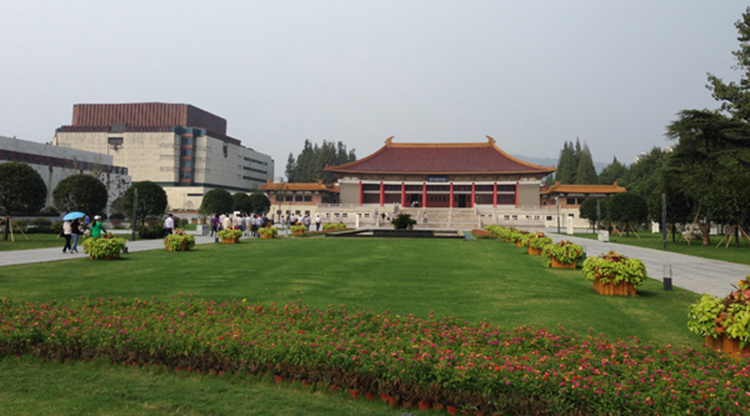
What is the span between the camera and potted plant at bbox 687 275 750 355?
191 inches

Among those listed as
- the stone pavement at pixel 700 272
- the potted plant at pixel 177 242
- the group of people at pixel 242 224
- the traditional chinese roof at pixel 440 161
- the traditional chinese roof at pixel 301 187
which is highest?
the traditional chinese roof at pixel 440 161

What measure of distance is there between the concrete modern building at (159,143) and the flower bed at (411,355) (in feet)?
215

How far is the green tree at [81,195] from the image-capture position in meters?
25.4

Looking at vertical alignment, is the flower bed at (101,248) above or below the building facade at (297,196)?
below

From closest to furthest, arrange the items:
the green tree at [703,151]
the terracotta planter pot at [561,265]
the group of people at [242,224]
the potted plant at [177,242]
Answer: the terracotta planter pot at [561,265] < the potted plant at [177,242] < the green tree at [703,151] < the group of people at [242,224]

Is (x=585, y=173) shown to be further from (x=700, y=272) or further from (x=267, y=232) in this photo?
(x=700, y=272)

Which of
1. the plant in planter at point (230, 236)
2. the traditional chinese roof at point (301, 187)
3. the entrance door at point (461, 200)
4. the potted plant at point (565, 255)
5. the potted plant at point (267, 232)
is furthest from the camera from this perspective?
the traditional chinese roof at point (301, 187)

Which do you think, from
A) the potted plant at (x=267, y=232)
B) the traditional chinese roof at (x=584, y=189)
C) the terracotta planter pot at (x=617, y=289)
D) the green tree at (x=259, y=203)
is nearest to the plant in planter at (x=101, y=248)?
the potted plant at (x=267, y=232)

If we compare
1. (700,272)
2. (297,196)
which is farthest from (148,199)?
(297,196)

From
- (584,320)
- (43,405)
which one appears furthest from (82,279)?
(584,320)

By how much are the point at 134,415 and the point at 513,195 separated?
48.1 m

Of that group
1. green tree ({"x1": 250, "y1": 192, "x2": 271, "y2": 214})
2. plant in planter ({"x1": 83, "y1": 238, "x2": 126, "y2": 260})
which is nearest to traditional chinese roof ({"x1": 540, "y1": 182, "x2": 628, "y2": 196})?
green tree ({"x1": 250, "y1": 192, "x2": 271, "y2": 214})

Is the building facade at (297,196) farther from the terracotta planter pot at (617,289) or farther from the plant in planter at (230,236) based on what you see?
the terracotta planter pot at (617,289)

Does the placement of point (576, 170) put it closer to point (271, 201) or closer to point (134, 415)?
point (271, 201)
